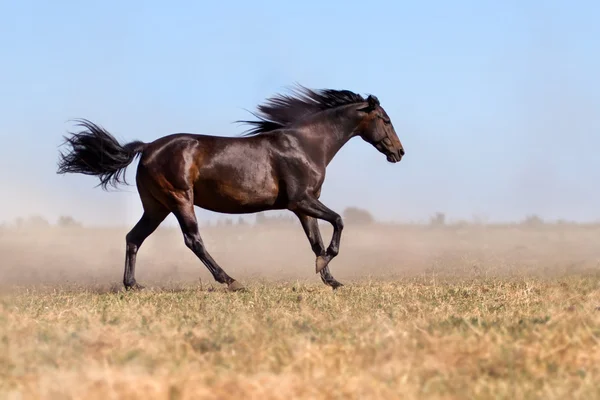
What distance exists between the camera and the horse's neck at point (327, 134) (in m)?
12.5

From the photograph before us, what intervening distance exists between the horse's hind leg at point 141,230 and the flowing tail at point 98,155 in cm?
53

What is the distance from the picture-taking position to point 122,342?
612 cm

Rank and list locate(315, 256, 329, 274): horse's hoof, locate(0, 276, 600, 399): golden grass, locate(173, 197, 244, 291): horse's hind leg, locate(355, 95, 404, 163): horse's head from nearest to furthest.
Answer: locate(0, 276, 600, 399): golden grass → locate(173, 197, 244, 291): horse's hind leg → locate(315, 256, 329, 274): horse's hoof → locate(355, 95, 404, 163): horse's head

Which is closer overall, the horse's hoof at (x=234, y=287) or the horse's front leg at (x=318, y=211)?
the horse's hoof at (x=234, y=287)

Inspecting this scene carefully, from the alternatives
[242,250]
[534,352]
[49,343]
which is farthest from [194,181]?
[242,250]

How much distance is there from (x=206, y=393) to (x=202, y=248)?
7440mm

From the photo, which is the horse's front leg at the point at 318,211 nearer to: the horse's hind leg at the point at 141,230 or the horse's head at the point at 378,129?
the horse's head at the point at 378,129

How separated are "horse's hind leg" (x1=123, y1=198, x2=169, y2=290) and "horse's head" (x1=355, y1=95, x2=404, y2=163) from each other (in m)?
2.83

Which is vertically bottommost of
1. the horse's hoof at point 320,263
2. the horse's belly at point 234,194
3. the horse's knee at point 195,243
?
the horse's hoof at point 320,263

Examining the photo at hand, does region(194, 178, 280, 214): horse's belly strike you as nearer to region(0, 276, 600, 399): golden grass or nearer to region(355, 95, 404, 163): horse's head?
region(355, 95, 404, 163): horse's head

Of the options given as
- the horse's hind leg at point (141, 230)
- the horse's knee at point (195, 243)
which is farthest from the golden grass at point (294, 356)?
the horse's hind leg at point (141, 230)

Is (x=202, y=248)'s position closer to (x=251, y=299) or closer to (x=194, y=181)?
(x=194, y=181)

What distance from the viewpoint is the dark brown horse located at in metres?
11.9

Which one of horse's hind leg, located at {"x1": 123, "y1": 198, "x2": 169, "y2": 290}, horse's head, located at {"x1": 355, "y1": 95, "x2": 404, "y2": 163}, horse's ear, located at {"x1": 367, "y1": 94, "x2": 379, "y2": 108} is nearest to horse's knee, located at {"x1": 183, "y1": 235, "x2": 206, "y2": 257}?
horse's hind leg, located at {"x1": 123, "y1": 198, "x2": 169, "y2": 290}
